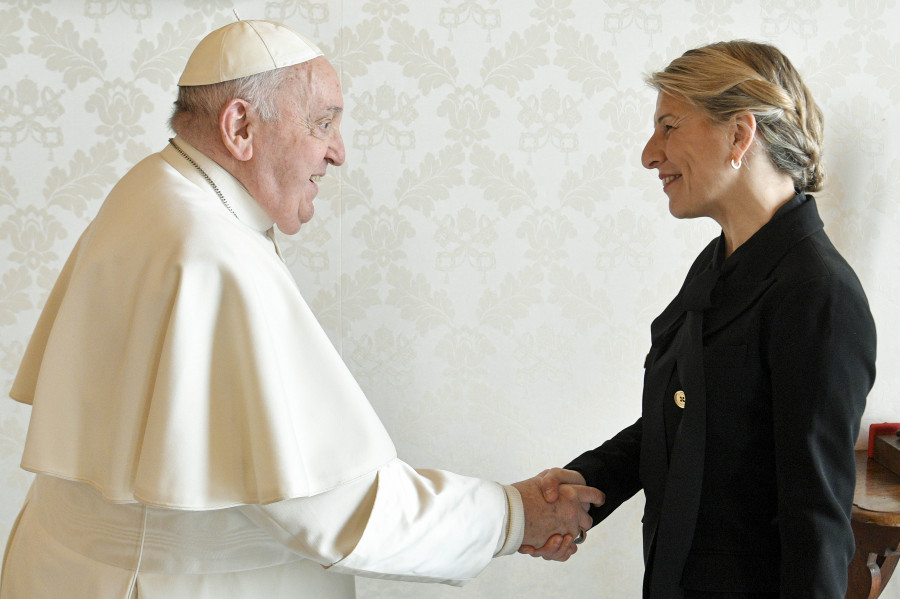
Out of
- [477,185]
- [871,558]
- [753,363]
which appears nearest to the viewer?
[753,363]

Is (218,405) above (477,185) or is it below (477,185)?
below

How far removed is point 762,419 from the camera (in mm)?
1525

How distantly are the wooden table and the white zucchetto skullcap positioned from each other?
1749 mm

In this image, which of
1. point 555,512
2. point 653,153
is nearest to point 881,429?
point 555,512

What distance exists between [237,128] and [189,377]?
1.66ft

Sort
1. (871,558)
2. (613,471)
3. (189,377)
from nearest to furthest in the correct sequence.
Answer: (189,377) → (613,471) → (871,558)

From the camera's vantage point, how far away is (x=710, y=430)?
1.56 m

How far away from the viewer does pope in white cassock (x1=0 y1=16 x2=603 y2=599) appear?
1390 millimetres

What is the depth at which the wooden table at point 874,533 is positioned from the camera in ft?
6.89

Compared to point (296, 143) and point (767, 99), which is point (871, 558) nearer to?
point (767, 99)

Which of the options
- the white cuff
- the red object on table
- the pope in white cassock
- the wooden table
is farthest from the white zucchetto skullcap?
the red object on table

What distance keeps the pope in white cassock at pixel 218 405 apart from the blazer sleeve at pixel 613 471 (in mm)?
440

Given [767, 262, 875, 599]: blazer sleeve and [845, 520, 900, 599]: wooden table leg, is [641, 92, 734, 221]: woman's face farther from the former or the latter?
[845, 520, 900, 599]: wooden table leg

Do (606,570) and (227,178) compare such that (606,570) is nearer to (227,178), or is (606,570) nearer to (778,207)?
(778,207)
